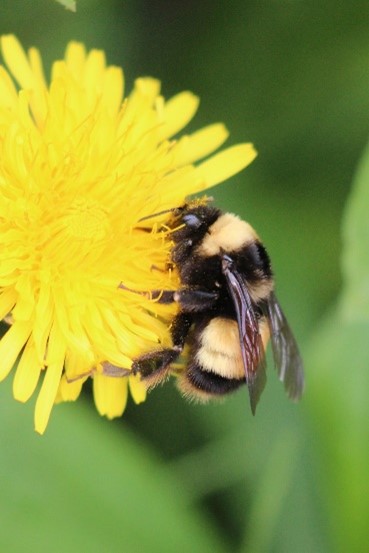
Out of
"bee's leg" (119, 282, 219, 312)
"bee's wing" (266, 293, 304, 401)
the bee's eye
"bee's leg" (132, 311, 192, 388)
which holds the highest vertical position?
the bee's eye

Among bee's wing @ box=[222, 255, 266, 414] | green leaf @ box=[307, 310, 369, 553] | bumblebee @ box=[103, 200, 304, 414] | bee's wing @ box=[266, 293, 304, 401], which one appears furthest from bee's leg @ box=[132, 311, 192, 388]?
green leaf @ box=[307, 310, 369, 553]

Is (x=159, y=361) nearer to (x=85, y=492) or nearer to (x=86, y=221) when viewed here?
(x=86, y=221)

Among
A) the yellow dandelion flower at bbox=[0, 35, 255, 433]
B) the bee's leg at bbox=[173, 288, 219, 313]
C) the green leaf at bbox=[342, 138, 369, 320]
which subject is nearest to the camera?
the yellow dandelion flower at bbox=[0, 35, 255, 433]

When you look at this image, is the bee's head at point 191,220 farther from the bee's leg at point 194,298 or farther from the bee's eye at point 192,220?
the bee's leg at point 194,298

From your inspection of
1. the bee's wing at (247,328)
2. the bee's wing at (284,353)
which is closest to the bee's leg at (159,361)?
the bee's wing at (247,328)

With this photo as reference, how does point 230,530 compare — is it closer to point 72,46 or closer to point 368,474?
point 368,474

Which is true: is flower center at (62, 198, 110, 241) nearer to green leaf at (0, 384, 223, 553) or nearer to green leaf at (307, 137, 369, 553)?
green leaf at (0, 384, 223, 553)

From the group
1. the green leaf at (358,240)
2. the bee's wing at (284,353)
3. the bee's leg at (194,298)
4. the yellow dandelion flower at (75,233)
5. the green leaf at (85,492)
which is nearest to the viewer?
the yellow dandelion flower at (75,233)
